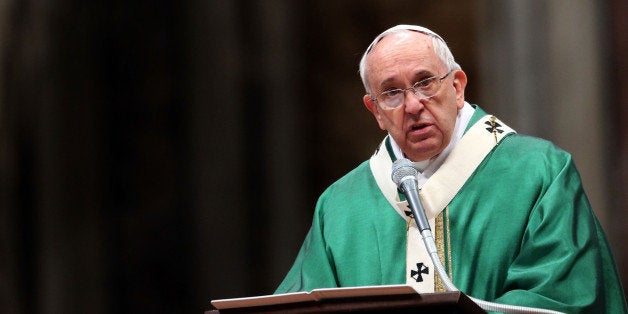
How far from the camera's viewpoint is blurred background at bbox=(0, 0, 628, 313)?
6289mm

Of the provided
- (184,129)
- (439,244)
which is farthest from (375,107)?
(184,129)

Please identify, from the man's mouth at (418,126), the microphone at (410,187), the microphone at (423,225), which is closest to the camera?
the microphone at (423,225)

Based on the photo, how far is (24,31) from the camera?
686 centimetres

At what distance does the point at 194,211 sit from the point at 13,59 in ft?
4.50

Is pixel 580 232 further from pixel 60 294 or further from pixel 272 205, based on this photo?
pixel 60 294

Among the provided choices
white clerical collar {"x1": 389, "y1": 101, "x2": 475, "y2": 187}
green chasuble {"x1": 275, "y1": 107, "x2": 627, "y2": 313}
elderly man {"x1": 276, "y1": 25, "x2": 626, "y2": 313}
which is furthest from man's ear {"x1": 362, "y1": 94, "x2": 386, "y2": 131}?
green chasuble {"x1": 275, "y1": 107, "x2": 627, "y2": 313}

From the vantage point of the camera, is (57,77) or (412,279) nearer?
(412,279)

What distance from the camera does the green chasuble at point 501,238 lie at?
4.12m

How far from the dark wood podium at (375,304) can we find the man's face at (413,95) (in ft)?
3.93

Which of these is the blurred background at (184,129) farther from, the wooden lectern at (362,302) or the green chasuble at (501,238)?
the wooden lectern at (362,302)

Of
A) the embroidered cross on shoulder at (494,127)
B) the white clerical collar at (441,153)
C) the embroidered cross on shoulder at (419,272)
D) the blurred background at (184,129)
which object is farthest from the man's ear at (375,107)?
the blurred background at (184,129)

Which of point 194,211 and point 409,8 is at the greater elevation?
point 409,8

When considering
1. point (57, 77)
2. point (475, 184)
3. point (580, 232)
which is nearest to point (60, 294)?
point (57, 77)

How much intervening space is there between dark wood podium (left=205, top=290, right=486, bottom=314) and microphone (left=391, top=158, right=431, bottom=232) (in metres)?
0.47
